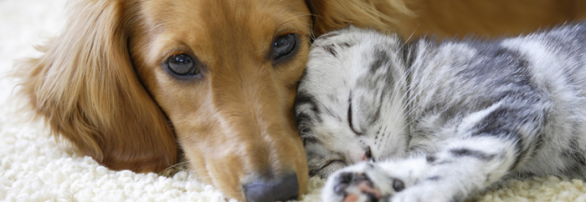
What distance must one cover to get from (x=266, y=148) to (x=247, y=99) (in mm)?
243

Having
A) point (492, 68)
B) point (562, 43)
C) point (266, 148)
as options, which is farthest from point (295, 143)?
point (562, 43)

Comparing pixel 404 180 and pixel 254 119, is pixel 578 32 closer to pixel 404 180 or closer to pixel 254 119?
pixel 404 180

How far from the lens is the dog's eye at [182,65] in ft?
5.88

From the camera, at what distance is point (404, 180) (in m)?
1.43

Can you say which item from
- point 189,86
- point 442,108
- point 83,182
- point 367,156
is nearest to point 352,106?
point 367,156

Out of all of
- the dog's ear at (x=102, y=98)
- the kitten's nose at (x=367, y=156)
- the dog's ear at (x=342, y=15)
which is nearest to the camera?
the kitten's nose at (x=367, y=156)

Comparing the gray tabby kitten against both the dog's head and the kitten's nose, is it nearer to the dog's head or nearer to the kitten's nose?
the kitten's nose

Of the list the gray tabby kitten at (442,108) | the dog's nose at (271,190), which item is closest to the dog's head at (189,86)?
the dog's nose at (271,190)

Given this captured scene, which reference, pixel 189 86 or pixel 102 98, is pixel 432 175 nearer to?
pixel 189 86

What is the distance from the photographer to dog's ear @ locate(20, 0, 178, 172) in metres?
1.93

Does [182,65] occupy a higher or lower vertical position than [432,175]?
higher

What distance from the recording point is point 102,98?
1980 millimetres

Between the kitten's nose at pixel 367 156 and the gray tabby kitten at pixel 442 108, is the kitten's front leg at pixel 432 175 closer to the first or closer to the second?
Result: the gray tabby kitten at pixel 442 108

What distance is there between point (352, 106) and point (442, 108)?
31 cm
